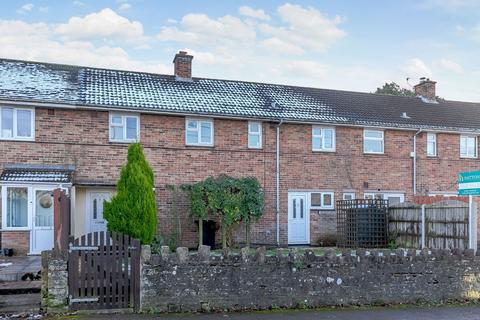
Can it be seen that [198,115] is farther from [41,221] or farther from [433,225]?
[433,225]

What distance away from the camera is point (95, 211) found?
17906 millimetres

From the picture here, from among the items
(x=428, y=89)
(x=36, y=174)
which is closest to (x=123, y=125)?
(x=36, y=174)

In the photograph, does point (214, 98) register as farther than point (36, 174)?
Yes

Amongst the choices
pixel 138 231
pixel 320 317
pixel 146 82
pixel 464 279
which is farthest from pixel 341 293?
pixel 146 82

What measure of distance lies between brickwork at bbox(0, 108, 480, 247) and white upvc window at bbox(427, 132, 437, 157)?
178 millimetres

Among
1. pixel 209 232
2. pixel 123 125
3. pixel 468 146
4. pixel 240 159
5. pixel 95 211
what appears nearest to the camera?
pixel 95 211

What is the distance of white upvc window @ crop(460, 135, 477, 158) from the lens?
74.4 feet

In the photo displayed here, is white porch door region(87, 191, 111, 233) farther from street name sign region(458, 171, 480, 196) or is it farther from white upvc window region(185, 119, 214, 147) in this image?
street name sign region(458, 171, 480, 196)

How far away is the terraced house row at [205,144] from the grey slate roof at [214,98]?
60mm

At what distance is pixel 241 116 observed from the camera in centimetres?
1900

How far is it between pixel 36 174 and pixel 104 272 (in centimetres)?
900

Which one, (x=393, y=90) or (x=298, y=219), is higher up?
(x=393, y=90)

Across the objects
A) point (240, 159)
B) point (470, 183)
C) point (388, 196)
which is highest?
point (240, 159)

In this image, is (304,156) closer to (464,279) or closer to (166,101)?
(166,101)
